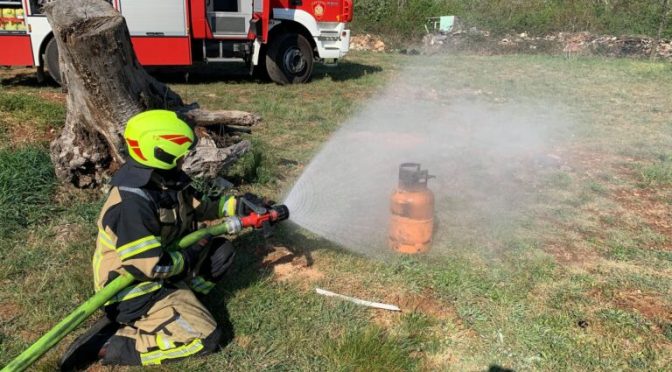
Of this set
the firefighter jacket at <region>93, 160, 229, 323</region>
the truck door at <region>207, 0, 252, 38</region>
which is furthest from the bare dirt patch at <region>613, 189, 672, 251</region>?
the truck door at <region>207, 0, 252, 38</region>

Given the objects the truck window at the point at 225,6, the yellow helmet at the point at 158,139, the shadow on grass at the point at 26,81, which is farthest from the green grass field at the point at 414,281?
the truck window at the point at 225,6

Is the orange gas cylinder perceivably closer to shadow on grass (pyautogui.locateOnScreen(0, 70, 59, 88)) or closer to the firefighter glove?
the firefighter glove

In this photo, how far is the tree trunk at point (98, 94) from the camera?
3.87 metres

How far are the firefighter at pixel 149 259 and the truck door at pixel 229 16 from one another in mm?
7700

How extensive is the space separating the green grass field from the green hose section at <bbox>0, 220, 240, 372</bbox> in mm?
414

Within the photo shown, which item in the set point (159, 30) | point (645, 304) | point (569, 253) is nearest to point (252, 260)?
point (569, 253)

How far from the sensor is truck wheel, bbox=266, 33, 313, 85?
34.5 feet

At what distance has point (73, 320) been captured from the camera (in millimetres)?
2434

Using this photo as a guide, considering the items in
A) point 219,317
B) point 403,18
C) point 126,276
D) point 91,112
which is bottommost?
point 219,317

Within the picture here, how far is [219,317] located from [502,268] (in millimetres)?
2043

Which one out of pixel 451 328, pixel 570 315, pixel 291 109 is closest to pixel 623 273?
pixel 570 315

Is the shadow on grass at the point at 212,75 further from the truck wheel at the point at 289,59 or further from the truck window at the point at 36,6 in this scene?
the truck window at the point at 36,6

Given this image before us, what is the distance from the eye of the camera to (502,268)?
375 cm

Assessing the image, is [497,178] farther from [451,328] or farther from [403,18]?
[403,18]
